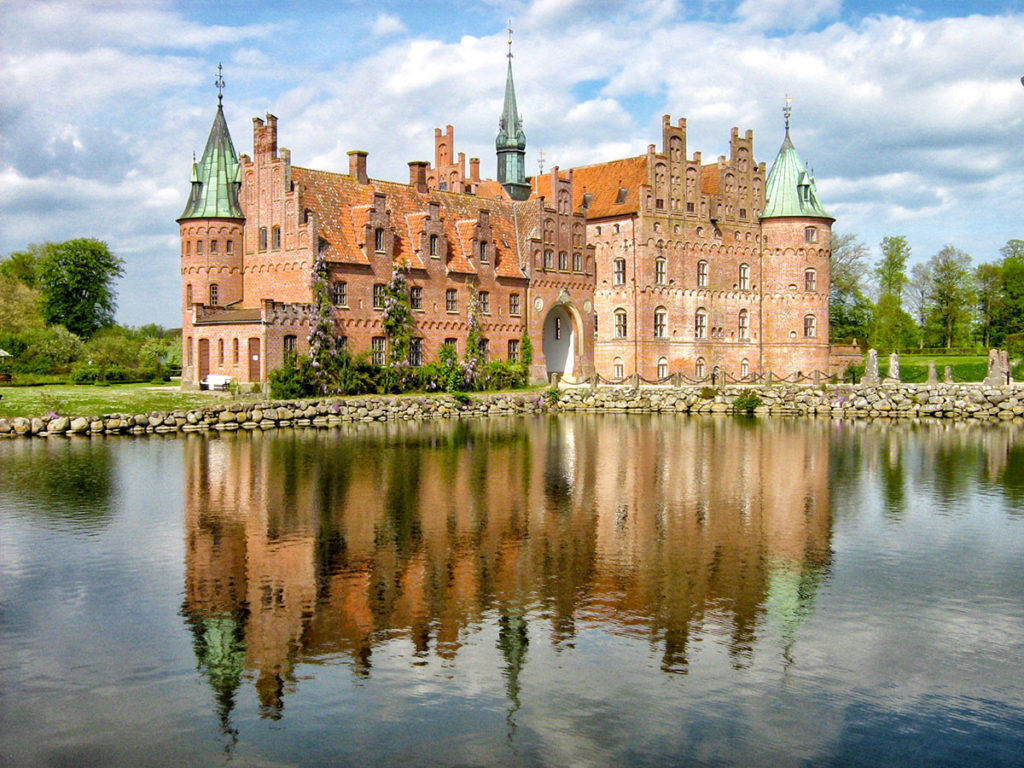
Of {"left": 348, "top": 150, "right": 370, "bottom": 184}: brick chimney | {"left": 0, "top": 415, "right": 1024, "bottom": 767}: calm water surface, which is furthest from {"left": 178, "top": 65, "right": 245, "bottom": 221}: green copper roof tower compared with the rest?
{"left": 0, "top": 415, "right": 1024, "bottom": 767}: calm water surface

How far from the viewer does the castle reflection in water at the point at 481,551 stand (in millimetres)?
12562

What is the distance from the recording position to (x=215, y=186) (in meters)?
50.1

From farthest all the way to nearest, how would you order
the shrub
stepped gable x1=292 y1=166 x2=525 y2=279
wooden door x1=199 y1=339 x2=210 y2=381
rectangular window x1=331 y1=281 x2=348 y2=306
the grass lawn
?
the shrub → stepped gable x1=292 y1=166 x2=525 y2=279 → rectangular window x1=331 y1=281 x2=348 y2=306 → wooden door x1=199 y1=339 x2=210 y2=381 → the grass lawn

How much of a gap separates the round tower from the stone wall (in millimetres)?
11565

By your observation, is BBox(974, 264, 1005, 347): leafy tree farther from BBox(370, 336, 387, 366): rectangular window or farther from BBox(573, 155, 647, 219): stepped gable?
BBox(370, 336, 387, 366): rectangular window

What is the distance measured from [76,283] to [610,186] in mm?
45811

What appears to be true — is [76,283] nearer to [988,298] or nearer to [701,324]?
[701,324]

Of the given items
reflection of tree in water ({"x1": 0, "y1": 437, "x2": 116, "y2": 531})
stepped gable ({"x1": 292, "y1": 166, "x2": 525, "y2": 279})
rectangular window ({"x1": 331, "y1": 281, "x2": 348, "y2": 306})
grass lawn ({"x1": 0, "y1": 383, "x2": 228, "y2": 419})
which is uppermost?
stepped gable ({"x1": 292, "y1": 166, "x2": 525, "y2": 279})

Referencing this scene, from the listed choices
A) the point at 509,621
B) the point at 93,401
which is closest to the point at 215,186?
the point at 93,401

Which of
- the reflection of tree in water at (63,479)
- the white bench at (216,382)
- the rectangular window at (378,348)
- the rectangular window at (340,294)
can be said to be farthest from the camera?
the rectangular window at (378,348)

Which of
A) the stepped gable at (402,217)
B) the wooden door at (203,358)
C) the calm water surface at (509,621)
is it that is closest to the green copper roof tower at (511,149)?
the stepped gable at (402,217)

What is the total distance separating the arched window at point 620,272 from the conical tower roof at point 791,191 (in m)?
9.83

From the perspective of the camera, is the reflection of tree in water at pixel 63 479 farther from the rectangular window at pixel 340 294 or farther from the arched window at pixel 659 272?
the arched window at pixel 659 272

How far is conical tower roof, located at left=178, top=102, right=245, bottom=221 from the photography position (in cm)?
4981
